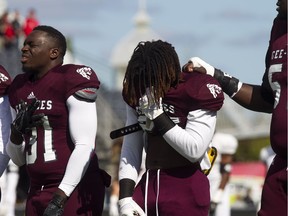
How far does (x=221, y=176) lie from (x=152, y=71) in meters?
7.03

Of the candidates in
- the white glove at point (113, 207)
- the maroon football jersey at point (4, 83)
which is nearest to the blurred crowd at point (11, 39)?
the white glove at point (113, 207)

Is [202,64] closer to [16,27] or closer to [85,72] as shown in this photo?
[85,72]

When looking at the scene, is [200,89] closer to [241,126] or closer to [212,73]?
[212,73]

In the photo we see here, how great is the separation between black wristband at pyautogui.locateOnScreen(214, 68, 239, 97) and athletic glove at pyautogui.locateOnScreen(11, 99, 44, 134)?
1.08 m

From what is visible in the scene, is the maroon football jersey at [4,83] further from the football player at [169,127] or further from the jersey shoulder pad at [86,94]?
the football player at [169,127]

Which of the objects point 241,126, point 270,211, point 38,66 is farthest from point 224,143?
point 241,126

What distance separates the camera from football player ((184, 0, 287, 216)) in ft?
17.4

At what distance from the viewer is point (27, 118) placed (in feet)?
20.3

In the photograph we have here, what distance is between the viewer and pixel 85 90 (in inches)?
243

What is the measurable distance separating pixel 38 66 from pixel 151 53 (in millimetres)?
867

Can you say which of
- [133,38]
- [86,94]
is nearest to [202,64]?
[86,94]

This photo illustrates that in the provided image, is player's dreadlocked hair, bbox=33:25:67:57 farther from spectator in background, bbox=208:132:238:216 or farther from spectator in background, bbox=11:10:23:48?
spectator in background, bbox=11:10:23:48

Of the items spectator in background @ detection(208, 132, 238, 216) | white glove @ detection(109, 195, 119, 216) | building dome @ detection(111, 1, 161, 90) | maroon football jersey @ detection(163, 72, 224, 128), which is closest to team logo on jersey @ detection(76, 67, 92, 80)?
maroon football jersey @ detection(163, 72, 224, 128)

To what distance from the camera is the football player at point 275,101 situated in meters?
5.30
